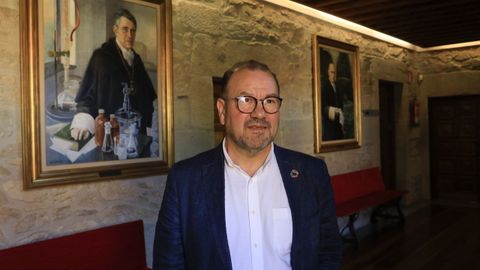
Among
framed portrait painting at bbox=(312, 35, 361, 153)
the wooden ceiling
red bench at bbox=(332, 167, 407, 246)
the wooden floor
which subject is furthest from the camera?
framed portrait painting at bbox=(312, 35, 361, 153)

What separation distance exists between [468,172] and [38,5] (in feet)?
24.0

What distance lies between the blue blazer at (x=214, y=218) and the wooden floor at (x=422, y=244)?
2.94 meters

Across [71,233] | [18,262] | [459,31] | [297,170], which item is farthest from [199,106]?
[459,31]

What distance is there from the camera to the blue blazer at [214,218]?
141 centimetres

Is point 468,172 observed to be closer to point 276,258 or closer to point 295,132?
point 295,132

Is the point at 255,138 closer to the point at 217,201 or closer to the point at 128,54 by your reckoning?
the point at 217,201

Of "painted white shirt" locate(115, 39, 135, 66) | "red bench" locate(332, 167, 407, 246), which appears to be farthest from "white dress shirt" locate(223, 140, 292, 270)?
"red bench" locate(332, 167, 407, 246)

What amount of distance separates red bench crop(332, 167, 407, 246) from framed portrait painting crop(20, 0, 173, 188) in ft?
8.01

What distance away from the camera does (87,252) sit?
270 cm

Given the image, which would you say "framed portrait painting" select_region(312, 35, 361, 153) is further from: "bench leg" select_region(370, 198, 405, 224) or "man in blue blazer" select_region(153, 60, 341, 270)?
"man in blue blazer" select_region(153, 60, 341, 270)

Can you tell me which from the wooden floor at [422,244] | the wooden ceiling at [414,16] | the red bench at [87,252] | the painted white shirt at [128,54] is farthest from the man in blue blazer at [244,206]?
the wooden ceiling at [414,16]

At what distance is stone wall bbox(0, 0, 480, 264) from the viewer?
8.04 ft

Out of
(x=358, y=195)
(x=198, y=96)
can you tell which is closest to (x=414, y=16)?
(x=358, y=195)

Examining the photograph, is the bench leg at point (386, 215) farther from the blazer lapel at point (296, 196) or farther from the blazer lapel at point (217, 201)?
the blazer lapel at point (217, 201)
